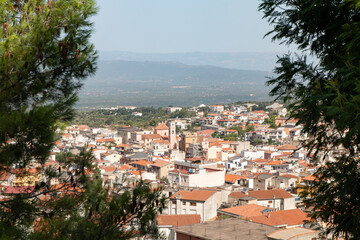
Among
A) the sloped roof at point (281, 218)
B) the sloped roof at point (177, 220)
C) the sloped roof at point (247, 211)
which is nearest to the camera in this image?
the sloped roof at point (177, 220)

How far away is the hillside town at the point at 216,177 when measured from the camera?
6.40 m

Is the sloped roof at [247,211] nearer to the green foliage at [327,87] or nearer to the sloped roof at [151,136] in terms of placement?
the green foliage at [327,87]

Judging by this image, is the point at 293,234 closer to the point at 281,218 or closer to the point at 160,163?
the point at 281,218

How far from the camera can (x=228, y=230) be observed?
11.8m

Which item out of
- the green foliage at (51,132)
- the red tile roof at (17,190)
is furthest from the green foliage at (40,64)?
the red tile roof at (17,190)

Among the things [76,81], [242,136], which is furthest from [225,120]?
[76,81]

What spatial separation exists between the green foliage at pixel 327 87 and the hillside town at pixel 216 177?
21cm

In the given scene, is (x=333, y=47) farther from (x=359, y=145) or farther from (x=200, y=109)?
(x=200, y=109)

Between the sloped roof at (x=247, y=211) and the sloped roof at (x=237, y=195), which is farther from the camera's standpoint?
the sloped roof at (x=237, y=195)

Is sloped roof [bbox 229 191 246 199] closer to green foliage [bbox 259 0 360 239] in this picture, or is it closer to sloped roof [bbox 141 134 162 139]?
green foliage [bbox 259 0 360 239]

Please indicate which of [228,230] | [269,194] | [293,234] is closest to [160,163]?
[269,194]

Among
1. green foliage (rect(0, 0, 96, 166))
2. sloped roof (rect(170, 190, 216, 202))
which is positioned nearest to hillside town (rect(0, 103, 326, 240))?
sloped roof (rect(170, 190, 216, 202))

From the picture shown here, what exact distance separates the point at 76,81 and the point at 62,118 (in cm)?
51

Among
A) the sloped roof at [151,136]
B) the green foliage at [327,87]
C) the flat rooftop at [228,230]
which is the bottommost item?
the sloped roof at [151,136]
